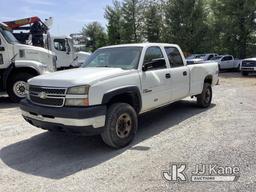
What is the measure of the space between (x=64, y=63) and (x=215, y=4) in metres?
21.0

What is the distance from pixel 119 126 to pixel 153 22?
119 ft

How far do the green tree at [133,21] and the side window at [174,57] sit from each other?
113 ft

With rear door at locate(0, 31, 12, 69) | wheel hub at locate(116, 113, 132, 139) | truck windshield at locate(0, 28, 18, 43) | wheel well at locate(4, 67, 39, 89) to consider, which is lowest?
wheel hub at locate(116, 113, 132, 139)

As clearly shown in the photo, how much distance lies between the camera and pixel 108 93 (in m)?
5.06

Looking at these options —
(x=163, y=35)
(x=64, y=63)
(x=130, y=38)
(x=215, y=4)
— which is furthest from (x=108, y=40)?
(x=64, y=63)

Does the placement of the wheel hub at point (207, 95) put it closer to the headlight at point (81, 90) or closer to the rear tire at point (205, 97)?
the rear tire at point (205, 97)

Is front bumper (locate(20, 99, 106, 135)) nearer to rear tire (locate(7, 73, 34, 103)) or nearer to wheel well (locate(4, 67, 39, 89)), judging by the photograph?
rear tire (locate(7, 73, 34, 103))

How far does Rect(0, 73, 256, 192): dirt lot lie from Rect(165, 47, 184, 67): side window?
1305 mm

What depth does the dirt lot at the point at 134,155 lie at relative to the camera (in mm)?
4078

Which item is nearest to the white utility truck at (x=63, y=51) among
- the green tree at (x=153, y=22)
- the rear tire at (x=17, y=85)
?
the rear tire at (x=17, y=85)

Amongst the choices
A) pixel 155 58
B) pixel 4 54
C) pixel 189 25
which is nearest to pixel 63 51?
pixel 4 54

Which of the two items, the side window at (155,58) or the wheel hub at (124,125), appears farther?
the side window at (155,58)

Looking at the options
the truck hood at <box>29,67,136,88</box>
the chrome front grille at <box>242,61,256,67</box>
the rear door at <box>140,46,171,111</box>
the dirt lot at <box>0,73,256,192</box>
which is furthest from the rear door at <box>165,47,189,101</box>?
the chrome front grille at <box>242,61,256,67</box>

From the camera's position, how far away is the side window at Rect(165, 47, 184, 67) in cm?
707
